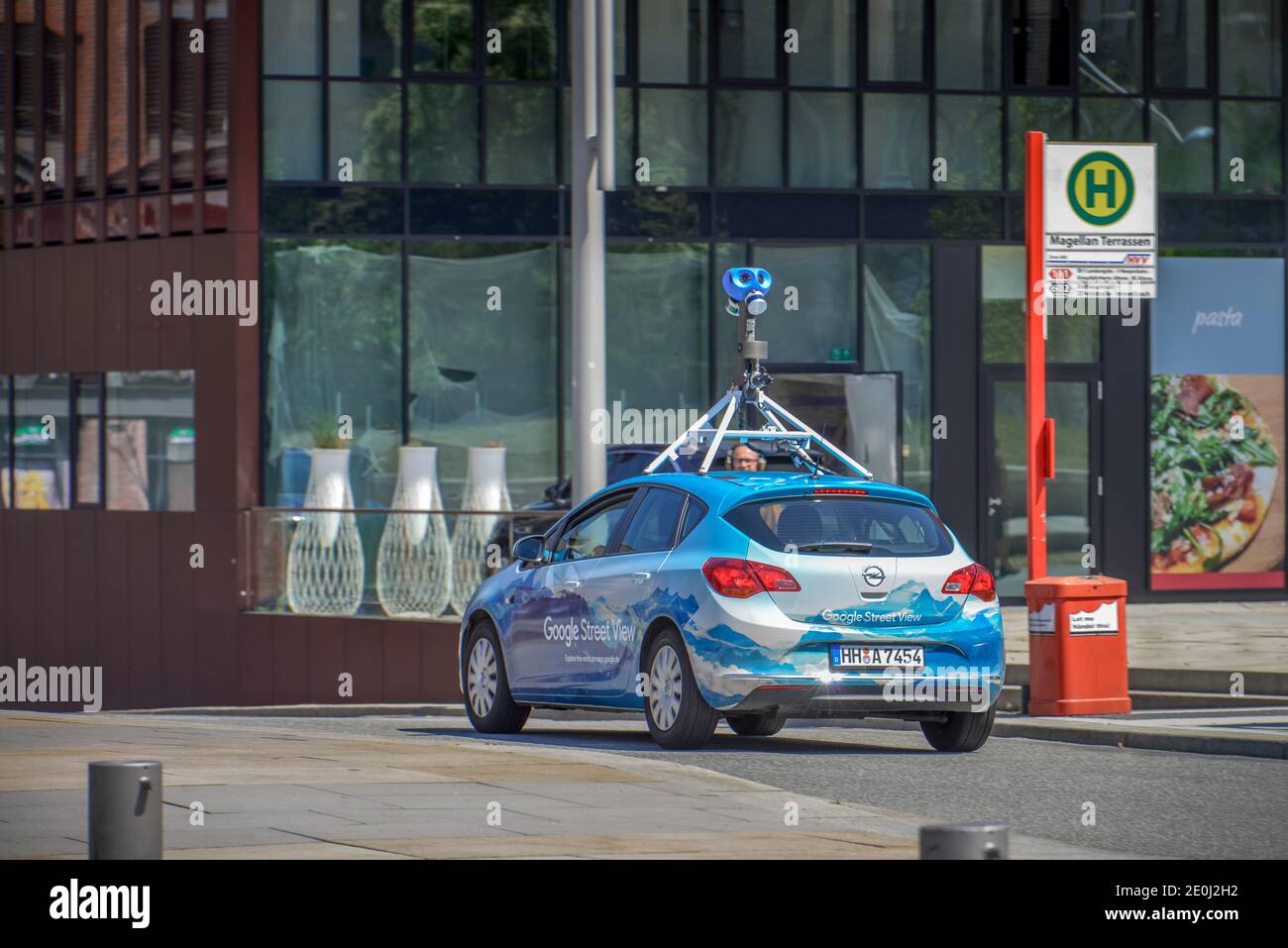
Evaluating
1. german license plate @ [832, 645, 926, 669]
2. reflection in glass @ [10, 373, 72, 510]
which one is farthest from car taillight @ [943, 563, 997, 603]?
reflection in glass @ [10, 373, 72, 510]

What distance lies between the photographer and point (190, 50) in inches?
1045

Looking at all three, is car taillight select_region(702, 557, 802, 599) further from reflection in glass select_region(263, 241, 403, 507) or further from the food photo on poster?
the food photo on poster

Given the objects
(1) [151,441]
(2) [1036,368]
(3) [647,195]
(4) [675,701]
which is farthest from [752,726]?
(1) [151,441]

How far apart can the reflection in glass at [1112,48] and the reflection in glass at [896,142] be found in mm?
2007

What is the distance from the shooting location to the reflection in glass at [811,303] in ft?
85.8

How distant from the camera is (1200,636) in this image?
21.2m

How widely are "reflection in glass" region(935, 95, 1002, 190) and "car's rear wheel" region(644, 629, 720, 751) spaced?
563 inches

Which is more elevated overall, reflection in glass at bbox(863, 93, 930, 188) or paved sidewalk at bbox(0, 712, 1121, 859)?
reflection in glass at bbox(863, 93, 930, 188)

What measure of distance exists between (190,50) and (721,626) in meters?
16.0

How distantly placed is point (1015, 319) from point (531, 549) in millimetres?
13122

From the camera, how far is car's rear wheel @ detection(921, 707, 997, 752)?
13211mm

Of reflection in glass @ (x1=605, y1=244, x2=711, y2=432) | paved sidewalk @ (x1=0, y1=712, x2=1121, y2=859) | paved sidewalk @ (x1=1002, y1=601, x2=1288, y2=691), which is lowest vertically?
paved sidewalk @ (x1=0, y1=712, x2=1121, y2=859)

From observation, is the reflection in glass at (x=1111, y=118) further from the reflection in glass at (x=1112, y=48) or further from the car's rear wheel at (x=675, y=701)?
the car's rear wheel at (x=675, y=701)

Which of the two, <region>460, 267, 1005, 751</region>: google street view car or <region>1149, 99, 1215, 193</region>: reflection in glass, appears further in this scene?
<region>1149, 99, 1215, 193</region>: reflection in glass
